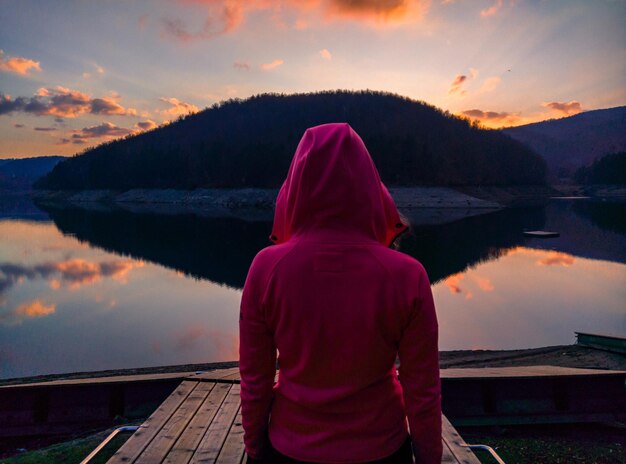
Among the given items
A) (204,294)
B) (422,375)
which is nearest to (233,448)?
(422,375)

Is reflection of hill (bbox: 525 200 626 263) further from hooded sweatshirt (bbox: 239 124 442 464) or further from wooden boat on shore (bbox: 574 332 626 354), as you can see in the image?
hooded sweatshirt (bbox: 239 124 442 464)

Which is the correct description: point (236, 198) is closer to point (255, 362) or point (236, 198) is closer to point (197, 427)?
point (197, 427)

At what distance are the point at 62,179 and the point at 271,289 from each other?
169 m

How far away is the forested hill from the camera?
99500mm

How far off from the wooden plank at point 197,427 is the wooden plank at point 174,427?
46 millimetres

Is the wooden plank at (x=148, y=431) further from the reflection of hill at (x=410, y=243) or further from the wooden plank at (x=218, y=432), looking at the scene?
the reflection of hill at (x=410, y=243)

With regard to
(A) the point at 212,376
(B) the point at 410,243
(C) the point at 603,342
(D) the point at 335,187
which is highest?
(D) the point at 335,187

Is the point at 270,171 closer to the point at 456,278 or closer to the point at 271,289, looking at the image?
the point at 456,278

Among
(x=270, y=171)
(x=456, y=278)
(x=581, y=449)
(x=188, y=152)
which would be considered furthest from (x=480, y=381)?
(x=188, y=152)

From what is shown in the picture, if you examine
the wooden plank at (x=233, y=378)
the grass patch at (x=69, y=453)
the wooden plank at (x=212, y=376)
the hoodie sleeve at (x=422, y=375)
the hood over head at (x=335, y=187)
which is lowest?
the grass patch at (x=69, y=453)

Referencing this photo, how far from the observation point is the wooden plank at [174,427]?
10.8ft

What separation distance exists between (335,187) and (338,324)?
53 cm

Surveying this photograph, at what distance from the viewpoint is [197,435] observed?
3652 mm

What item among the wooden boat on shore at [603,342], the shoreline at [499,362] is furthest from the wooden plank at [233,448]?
the wooden boat on shore at [603,342]
